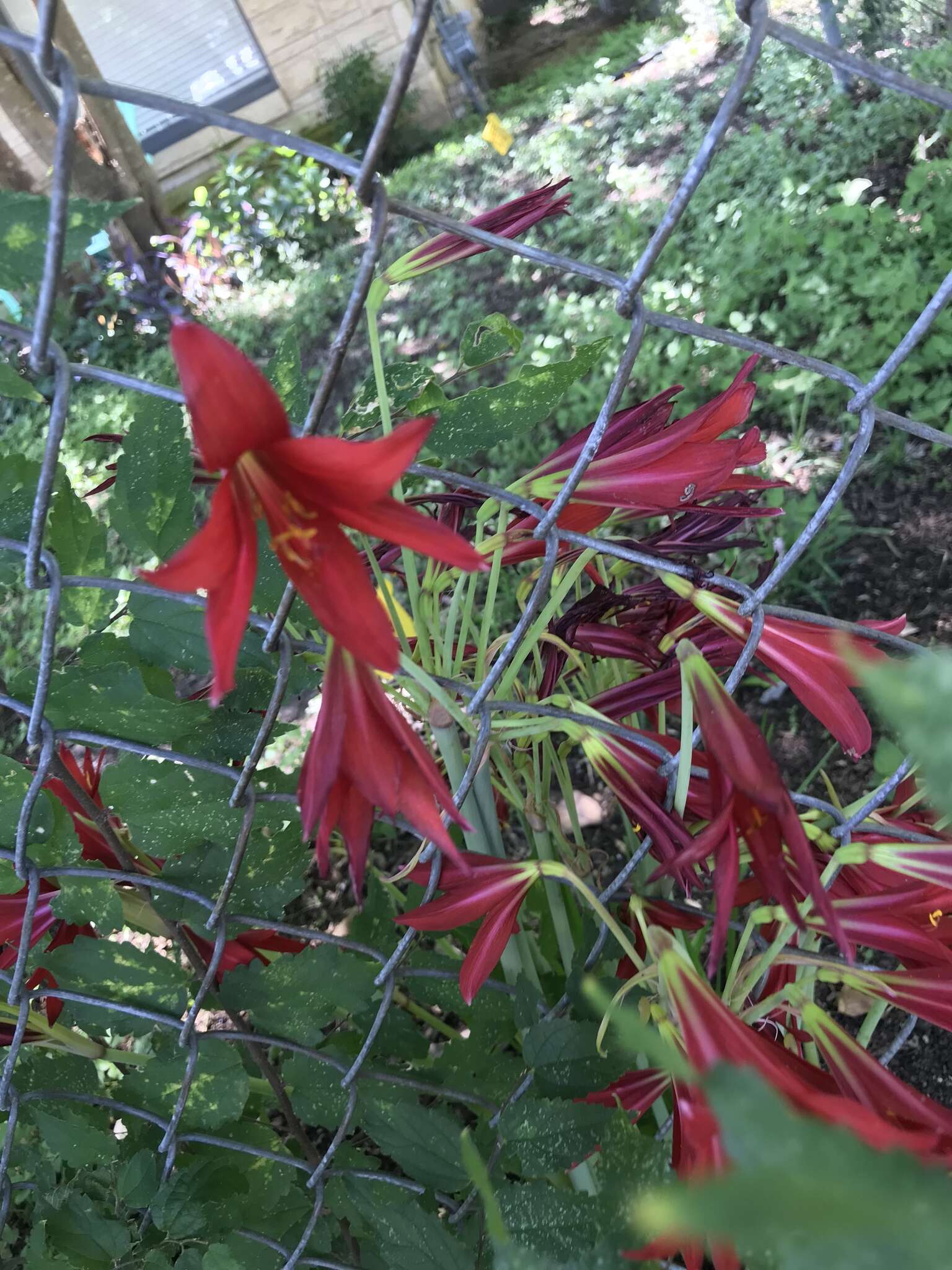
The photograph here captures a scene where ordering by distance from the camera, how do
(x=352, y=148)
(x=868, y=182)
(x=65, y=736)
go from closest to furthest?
(x=65, y=736) < (x=868, y=182) < (x=352, y=148)

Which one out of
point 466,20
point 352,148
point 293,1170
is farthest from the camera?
point 466,20

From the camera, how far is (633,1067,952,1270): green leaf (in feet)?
0.42

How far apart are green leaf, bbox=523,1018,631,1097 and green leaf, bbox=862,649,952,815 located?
47cm

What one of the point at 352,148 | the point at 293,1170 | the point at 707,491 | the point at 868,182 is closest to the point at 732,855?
the point at 707,491

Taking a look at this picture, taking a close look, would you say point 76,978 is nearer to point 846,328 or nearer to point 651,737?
point 651,737

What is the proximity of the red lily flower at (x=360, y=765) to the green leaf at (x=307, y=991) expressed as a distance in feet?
0.74

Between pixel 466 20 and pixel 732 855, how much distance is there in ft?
24.5

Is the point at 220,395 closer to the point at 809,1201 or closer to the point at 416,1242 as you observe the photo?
the point at 809,1201

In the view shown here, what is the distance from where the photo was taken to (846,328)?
205 cm

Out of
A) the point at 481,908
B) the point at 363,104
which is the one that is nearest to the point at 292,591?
the point at 481,908

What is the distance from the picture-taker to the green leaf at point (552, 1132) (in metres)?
0.53

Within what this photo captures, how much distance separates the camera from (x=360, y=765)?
1.35ft

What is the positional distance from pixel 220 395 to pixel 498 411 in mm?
217

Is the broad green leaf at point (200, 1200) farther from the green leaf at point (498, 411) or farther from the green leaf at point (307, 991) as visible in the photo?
the green leaf at point (498, 411)
